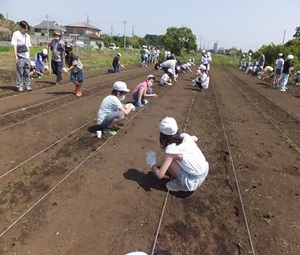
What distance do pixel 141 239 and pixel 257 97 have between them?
10.3 metres

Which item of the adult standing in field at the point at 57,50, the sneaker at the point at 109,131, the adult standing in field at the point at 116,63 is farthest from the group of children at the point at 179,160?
the adult standing in field at the point at 116,63

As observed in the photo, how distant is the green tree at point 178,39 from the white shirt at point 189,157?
177ft

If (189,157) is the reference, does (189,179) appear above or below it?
below

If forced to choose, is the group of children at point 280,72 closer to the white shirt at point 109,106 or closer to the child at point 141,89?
the child at point 141,89

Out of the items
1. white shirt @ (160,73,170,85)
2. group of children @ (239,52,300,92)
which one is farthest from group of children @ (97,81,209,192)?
group of children @ (239,52,300,92)

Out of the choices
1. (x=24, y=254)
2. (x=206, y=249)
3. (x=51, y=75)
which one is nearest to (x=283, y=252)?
(x=206, y=249)

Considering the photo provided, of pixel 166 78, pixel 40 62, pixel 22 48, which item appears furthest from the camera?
pixel 166 78

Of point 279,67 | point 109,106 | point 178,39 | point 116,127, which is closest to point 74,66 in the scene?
point 116,127

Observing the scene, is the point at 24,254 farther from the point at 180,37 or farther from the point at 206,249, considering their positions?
the point at 180,37

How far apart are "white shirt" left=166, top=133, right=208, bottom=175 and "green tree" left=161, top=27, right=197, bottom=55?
5395cm

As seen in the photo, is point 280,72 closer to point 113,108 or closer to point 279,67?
point 279,67

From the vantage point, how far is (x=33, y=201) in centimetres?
334

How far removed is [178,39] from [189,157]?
5500cm

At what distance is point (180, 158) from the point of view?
3.46 metres
